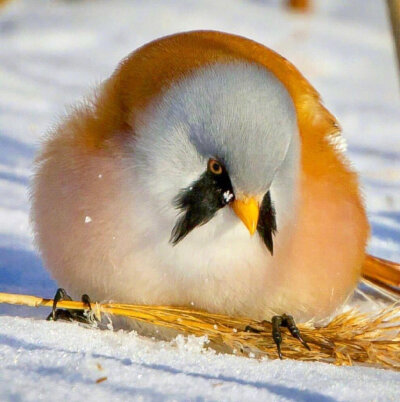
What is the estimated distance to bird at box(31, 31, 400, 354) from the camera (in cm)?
220

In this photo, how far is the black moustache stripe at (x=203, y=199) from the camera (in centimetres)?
220

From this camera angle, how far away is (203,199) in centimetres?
221

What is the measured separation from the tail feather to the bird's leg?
0.57m

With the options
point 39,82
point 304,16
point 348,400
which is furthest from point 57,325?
point 304,16

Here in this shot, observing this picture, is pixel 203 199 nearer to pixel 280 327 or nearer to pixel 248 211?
pixel 248 211

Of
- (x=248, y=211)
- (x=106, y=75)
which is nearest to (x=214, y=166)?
(x=248, y=211)

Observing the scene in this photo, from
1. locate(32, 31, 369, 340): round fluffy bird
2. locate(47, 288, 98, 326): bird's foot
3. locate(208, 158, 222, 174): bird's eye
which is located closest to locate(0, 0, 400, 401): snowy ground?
locate(47, 288, 98, 326): bird's foot

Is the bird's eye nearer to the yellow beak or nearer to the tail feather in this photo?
the yellow beak

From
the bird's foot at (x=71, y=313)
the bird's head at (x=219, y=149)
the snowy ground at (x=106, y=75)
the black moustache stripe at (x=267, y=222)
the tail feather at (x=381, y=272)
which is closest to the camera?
the snowy ground at (x=106, y=75)

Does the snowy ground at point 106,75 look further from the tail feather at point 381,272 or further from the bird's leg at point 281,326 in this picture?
the tail feather at point 381,272

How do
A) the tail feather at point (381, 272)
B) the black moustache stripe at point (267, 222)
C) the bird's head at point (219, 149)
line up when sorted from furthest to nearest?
the tail feather at point (381, 272), the black moustache stripe at point (267, 222), the bird's head at point (219, 149)

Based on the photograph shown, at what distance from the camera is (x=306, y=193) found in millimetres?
2457

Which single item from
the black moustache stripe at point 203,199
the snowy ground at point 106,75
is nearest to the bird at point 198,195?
the black moustache stripe at point 203,199

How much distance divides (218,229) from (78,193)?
1.29 feet
